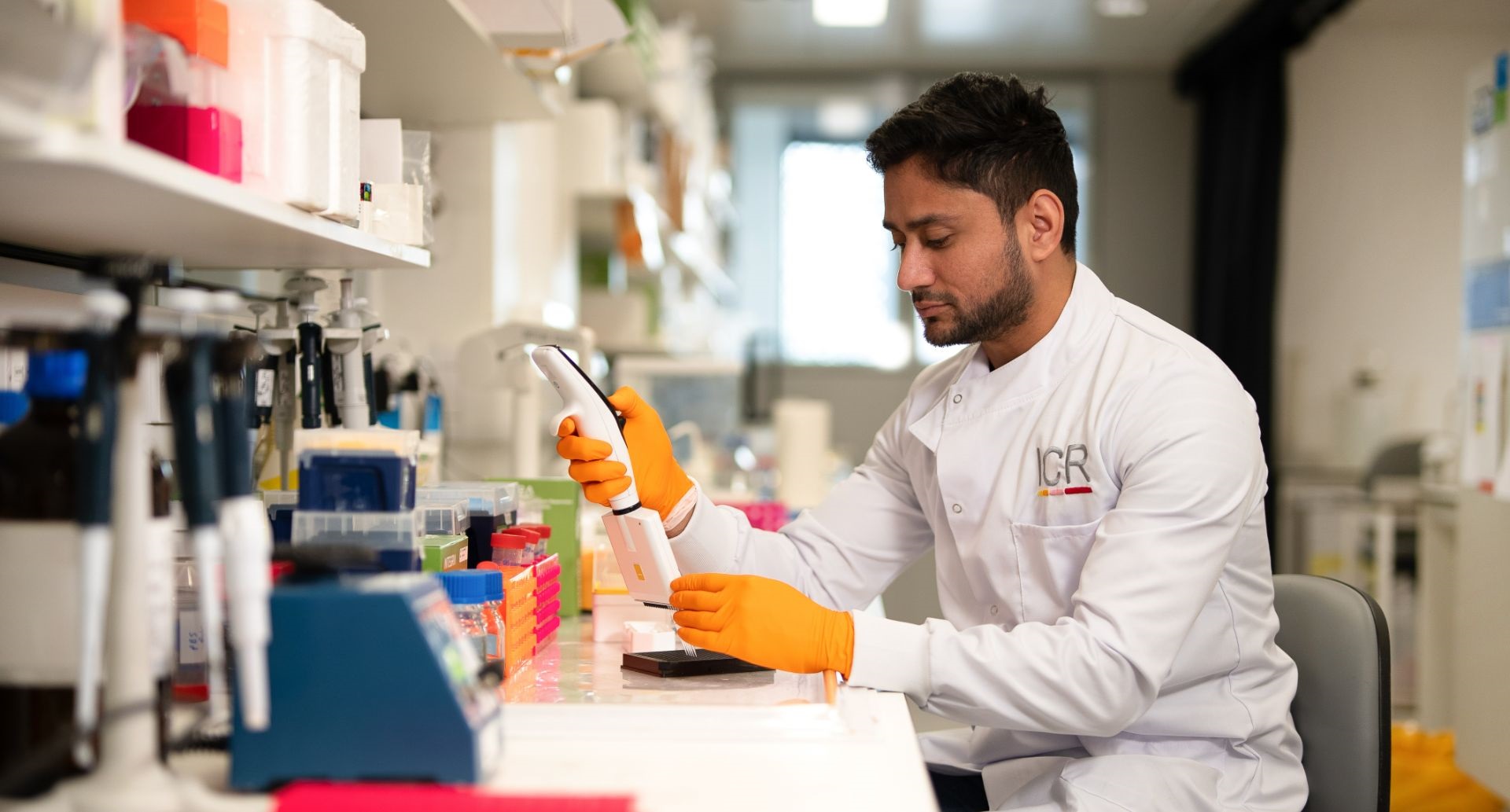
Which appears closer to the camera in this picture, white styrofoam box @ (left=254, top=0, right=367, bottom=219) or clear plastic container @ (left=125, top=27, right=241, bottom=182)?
clear plastic container @ (left=125, top=27, right=241, bottom=182)

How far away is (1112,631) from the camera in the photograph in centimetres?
129

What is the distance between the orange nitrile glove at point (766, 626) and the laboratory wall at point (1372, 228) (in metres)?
4.63

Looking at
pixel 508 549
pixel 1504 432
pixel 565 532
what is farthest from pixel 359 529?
pixel 1504 432

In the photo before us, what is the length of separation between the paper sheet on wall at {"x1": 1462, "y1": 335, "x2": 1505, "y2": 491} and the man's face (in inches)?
78.8

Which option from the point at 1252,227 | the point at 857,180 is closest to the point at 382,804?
the point at 1252,227

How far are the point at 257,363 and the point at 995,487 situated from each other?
0.96 metres

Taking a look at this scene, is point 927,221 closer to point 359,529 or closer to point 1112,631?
point 1112,631

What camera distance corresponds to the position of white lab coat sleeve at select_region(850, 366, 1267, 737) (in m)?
1.28

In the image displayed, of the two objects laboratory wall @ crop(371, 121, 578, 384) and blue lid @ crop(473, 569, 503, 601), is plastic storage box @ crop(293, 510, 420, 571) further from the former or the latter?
laboratory wall @ crop(371, 121, 578, 384)

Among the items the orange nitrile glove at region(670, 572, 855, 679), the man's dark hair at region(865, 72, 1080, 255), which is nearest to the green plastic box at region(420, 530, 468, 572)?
the orange nitrile glove at region(670, 572, 855, 679)

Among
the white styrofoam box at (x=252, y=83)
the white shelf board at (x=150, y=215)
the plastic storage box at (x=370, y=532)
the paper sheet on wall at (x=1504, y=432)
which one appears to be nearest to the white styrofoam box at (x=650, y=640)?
the plastic storage box at (x=370, y=532)

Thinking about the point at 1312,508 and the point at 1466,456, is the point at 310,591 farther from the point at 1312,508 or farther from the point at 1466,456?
the point at 1312,508

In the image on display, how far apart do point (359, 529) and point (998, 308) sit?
914mm

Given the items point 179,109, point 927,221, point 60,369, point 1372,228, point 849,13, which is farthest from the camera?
point 1372,228
